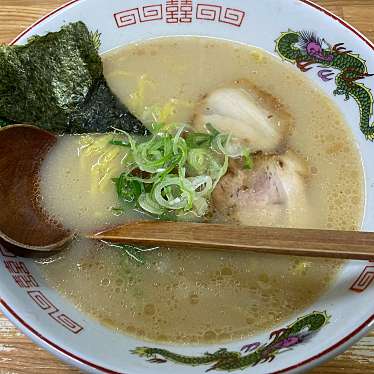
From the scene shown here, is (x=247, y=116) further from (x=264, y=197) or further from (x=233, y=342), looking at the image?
(x=233, y=342)

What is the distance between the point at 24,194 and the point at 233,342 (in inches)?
28.0

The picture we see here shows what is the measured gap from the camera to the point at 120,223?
1.49 metres

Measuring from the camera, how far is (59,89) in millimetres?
1642

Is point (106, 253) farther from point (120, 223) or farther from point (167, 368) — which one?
point (167, 368)

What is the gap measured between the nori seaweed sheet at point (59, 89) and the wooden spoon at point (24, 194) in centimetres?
10

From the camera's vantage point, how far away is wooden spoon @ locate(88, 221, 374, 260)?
44.2 inches

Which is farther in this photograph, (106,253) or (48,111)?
(48,111)

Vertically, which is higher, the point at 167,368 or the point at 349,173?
the point at 349,173

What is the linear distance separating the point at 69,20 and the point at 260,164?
0.82m

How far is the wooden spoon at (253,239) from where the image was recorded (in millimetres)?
1122

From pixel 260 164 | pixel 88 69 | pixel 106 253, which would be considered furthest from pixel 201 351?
pixel 88 69

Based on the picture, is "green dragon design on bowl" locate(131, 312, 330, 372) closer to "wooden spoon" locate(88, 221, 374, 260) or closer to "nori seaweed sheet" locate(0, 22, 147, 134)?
"wooden spoon" locate(88, 221, 374, 260)

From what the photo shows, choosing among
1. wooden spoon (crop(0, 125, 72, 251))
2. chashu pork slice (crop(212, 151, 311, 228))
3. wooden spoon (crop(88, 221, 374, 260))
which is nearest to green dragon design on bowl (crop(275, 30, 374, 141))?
chashu pork slice (crop(212, 151, 311, 228))

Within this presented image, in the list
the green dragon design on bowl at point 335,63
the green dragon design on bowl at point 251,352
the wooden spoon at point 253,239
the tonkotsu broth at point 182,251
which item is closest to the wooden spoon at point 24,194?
the tonkotsu broth at point 182,251
